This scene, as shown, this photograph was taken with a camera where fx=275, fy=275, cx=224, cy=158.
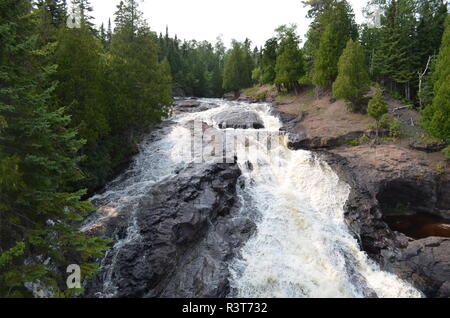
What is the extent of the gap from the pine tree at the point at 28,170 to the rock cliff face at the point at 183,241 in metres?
2.32

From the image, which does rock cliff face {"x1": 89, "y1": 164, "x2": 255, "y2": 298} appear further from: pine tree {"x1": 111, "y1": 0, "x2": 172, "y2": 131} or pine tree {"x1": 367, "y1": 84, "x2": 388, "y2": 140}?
pine tree {"x1": 367, "y1": 84, "x2": 388, "y2": 140}

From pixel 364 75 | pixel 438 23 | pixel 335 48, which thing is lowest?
pixel 364 75

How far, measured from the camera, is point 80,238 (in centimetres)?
880

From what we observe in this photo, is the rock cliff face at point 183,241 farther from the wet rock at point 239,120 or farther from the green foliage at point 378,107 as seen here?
the green foliage at point 378,107

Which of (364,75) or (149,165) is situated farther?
(364,75)

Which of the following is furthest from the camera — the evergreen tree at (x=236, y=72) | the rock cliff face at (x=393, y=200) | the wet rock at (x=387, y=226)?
the evergreen tree at (x=236, y=72)

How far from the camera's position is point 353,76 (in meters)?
27.1

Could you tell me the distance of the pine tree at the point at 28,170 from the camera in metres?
8.02

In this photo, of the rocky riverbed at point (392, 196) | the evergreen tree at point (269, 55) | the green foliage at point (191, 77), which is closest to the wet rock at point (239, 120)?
the rocky riverbed at point (392, 196)

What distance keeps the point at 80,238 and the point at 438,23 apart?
44880 millimetres

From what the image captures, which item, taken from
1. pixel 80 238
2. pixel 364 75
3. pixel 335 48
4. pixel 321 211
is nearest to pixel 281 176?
pixel 321 211

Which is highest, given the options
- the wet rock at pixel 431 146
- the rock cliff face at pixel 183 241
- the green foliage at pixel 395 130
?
the green foliage at pixel 395 130

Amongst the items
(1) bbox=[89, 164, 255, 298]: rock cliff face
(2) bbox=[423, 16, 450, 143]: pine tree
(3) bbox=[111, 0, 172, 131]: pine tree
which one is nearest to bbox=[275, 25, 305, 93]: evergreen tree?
(2) bbox=[423, 16, 450, 143]: pine tree
